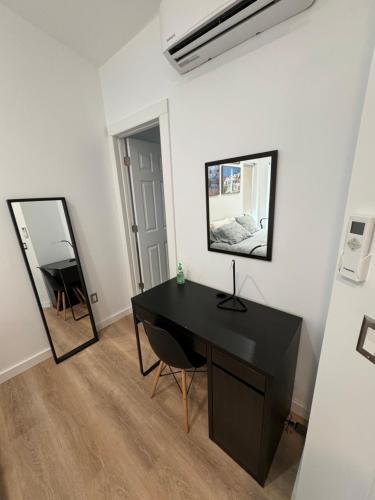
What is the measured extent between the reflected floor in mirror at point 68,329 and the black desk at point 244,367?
118 cm

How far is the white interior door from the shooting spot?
2352 millimetres

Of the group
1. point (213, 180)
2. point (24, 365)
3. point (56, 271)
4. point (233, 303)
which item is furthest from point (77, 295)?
point (213, 180)

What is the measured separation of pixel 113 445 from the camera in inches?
50.6

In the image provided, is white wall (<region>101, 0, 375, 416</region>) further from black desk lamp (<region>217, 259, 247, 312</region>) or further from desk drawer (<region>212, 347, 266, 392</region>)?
desk drawer (<region>212, 347, 266, 392</region>)

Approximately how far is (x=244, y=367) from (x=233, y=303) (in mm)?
512

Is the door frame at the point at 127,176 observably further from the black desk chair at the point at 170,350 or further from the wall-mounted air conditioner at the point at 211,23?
the black desk chair at the point at 170,350

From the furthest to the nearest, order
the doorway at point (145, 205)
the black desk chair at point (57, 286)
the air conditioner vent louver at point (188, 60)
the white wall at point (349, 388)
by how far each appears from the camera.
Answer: the doorway at point (145, 205)
the black desk chair at point (57, 286)
the air conditioner vent louver at point (188, 60)
the white wall at point (349, 388)

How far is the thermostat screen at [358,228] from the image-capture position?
1.82 feet

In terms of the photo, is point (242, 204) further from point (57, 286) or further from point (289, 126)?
point (57, 286)

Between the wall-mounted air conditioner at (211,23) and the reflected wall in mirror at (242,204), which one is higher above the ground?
the wall-mounted air conditioner at (211,23)

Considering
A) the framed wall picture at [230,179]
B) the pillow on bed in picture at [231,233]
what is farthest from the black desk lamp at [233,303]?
the framed wall picture at [230,179]

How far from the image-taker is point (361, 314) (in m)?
0.60

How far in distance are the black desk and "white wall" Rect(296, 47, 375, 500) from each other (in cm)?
21

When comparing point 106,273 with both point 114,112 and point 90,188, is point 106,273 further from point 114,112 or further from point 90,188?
point 114,112
